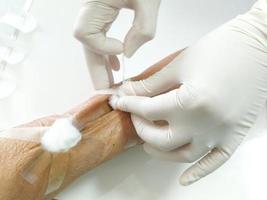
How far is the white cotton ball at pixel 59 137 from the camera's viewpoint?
844mm

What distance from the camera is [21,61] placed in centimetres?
134

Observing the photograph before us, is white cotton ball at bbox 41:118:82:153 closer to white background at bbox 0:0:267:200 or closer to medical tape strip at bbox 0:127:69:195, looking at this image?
medical tape strip at bbox 0:127:69:195

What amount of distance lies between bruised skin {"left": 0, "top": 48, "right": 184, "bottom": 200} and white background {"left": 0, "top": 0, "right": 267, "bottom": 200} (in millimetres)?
94

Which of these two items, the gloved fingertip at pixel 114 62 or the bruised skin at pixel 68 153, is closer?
the bruised skin at pixel 68 153

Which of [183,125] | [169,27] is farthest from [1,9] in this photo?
[183,125]

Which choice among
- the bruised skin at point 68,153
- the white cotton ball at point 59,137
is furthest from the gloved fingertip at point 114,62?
the white cotton ball at point 59,137

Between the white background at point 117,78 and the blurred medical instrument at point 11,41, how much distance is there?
22 mm

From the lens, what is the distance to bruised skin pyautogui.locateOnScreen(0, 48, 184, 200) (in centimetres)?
86

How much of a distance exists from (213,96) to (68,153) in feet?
1.24

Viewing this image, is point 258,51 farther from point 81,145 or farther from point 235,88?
point 81,145

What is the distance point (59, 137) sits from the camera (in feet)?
2.78

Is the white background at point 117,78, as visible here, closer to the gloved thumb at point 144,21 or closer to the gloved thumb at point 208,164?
the gloved thumb at point 208,164

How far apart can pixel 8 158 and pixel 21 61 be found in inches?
21.7

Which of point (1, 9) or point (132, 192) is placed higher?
point (1, 9)
